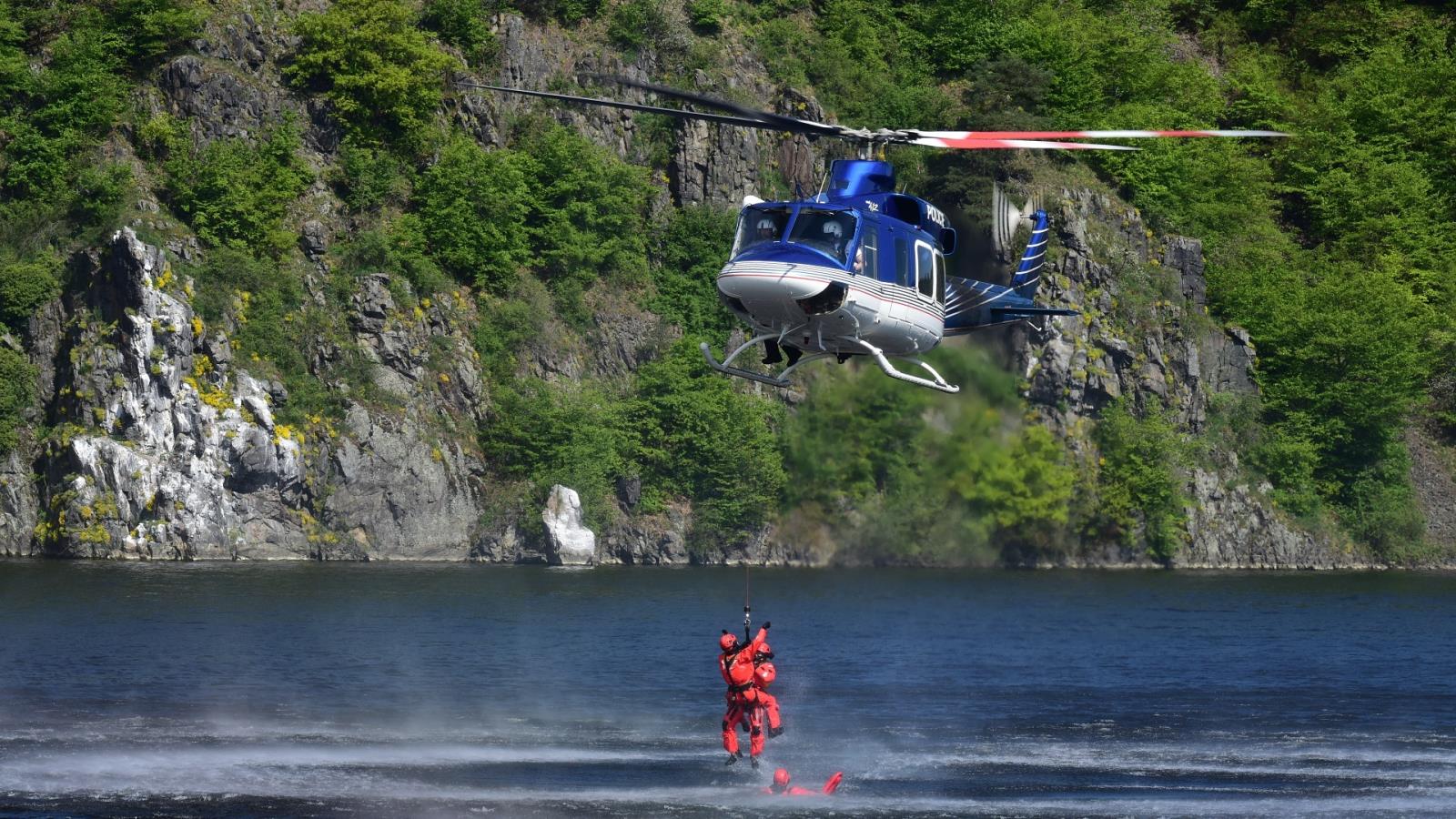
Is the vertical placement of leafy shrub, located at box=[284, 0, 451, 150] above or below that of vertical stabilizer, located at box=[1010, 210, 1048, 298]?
above

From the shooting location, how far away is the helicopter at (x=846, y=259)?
3161 centimetres

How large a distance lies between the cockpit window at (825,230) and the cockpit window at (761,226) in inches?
10.1

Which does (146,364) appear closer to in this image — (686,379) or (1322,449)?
(686,379)

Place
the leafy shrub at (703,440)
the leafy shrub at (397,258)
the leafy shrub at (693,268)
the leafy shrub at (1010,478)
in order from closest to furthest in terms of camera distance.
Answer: the leafy shrub at (1010,478) → the leafy shrub at (703,440) → the leafy shrub at (397,258) → the leafy shrub at (693,268)

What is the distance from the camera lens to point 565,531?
77.4m

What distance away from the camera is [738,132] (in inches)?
3450

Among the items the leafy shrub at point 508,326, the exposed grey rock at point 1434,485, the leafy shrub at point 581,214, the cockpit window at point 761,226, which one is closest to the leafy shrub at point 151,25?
the leafy shrub at point 581,214

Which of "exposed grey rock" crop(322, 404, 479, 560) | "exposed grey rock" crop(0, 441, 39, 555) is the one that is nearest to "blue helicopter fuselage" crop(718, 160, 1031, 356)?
"exposed grey rock" crop(322, 404, 479, 560)

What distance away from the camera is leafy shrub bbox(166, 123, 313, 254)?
78.1 metres

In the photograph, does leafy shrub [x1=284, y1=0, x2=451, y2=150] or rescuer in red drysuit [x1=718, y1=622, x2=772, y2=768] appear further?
leafy shrub [x1=284, y1=0, x2=451, y2=150]

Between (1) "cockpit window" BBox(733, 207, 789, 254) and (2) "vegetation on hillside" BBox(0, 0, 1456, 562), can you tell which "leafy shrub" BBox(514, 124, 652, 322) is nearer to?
(2) "vegetation on hillside" BBox(0, 0, 1456, 562)

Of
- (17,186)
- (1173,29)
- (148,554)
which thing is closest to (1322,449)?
(1173,29)

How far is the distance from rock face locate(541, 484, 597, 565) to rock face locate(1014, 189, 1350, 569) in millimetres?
19363

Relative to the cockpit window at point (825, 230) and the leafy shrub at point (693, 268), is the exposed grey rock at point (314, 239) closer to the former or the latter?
the leafy shrub at point (693, 268)
